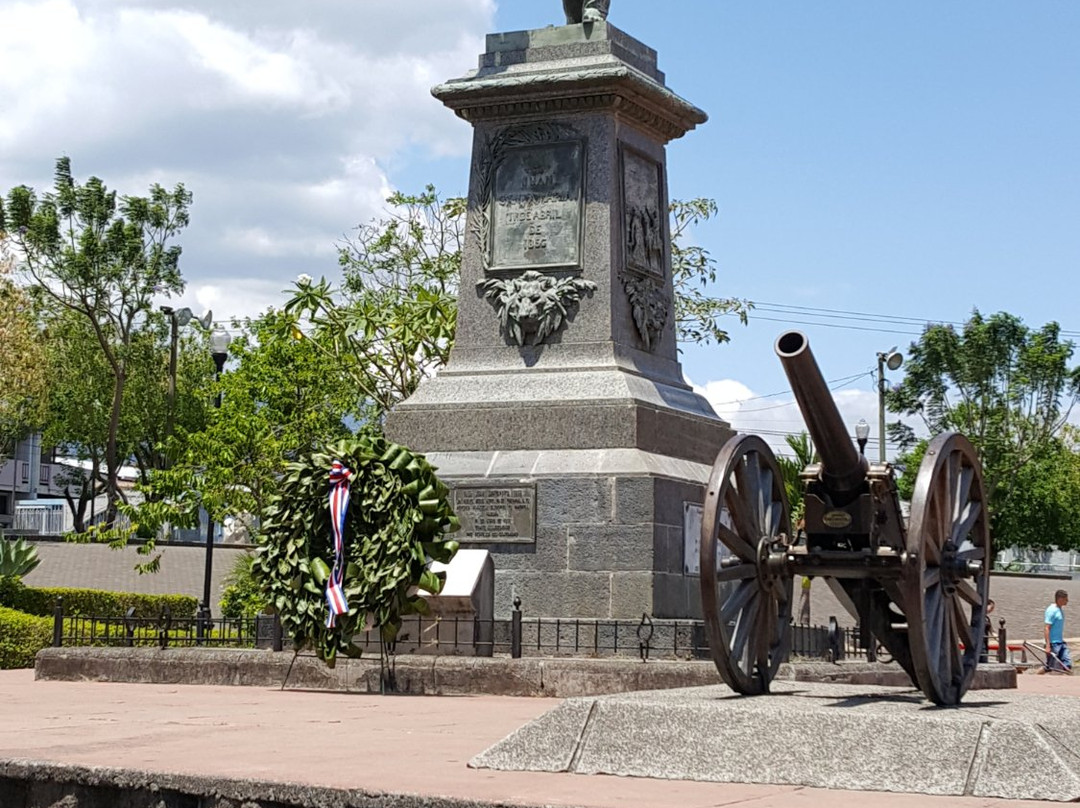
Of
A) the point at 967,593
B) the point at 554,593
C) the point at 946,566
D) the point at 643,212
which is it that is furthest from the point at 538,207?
the point at 946,566

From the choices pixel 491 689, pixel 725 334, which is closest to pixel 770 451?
pixel 491 689

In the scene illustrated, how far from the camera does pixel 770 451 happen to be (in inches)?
385

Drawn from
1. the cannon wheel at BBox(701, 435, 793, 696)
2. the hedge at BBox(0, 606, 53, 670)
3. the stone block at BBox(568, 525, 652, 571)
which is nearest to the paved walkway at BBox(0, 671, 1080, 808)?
the cannon wheel at BBox(701, 435, 793, 696)

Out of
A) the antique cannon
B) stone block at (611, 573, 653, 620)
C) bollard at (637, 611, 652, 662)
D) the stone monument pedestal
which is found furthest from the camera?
the stone monument pedestal

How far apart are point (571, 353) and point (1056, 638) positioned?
446 inches

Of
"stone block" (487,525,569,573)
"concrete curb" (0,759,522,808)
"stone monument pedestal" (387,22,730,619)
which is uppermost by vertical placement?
"stone monument pedestal" (387,22,730,619)

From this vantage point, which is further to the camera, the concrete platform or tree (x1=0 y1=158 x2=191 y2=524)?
tree (x1=0 y1=158 x2=191 y2=524)

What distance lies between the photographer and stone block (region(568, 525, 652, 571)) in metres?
15.6

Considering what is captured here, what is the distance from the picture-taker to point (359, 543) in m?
13.6

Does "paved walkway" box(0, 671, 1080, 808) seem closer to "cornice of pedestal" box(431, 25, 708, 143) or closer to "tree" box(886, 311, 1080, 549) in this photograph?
"cornice of pedestal" box(431, 25, 708, 143)

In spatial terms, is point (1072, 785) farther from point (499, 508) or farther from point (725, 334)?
point (725, 334)

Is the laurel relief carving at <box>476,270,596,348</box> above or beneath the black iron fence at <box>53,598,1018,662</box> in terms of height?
above

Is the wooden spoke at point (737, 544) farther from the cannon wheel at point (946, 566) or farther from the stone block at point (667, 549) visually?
the stone block at point (667, 549)

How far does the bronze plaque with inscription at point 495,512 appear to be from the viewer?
15977 mm
